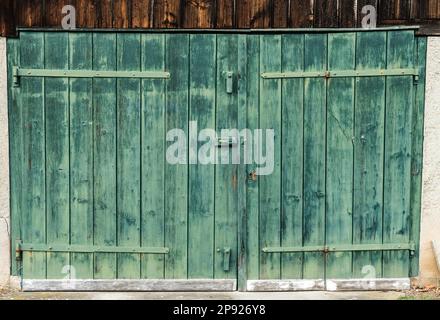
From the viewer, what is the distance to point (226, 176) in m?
6.73

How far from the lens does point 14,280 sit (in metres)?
6.78

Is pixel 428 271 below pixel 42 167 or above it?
below

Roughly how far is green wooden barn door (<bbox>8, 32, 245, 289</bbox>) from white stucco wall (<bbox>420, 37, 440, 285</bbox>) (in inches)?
61.6

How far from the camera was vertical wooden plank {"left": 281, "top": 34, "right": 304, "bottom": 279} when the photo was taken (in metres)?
6.64

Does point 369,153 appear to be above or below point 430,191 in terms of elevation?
above

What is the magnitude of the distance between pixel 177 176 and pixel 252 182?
24.3 inches

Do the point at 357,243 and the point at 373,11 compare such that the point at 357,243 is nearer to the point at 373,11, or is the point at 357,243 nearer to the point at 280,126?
the point at 280,126

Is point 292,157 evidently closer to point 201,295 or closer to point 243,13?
point 243,13

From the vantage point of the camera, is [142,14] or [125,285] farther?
[125,285]

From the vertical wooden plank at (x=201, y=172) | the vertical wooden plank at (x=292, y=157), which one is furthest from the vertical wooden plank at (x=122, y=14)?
the vertical wooden plank at (x=292, y=157)

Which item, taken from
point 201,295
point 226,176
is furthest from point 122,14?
point 201,295

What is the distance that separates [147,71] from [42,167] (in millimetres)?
1158

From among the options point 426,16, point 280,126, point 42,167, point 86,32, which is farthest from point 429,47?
point 42,167

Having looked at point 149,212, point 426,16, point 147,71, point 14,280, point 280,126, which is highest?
point 426,16
